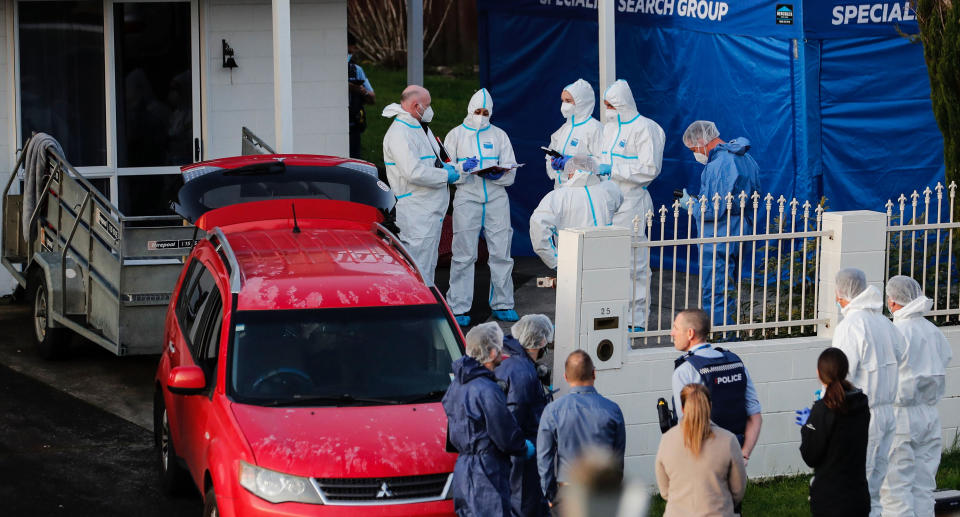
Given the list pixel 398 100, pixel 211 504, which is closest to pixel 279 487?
pixel 211 504

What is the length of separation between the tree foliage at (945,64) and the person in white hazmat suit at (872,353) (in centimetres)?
285

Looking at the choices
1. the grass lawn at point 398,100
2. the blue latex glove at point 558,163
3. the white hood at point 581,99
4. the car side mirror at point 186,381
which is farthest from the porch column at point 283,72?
the grass lawn at point 398,100

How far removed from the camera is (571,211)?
10.3 metres

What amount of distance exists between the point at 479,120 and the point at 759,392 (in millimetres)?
4123

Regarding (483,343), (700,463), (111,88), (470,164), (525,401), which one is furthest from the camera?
(111,88)

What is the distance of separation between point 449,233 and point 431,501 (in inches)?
306

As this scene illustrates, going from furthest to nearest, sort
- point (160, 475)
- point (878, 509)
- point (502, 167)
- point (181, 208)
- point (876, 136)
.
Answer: point (876, 136), point (502, 167), point (181, 208), point (160, 475), point (878, 509)

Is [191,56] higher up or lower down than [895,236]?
higher up

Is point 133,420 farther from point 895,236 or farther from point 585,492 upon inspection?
point 895,236

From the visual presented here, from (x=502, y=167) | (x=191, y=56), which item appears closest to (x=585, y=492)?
(x=502, y=167)

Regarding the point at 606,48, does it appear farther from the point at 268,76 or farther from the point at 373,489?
the point at 373,489

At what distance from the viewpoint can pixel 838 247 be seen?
29.4 feet

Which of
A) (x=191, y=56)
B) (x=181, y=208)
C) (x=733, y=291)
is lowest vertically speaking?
(x=733, y=291)

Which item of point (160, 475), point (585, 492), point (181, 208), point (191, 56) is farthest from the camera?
point (191, 56)
